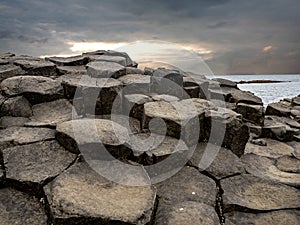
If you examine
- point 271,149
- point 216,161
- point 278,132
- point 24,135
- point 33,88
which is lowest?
point 271,149

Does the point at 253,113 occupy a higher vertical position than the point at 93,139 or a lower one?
lower

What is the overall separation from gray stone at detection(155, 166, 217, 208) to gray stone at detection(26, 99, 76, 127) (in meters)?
1.68

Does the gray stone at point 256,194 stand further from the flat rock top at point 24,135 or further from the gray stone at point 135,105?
the flat rock top at point 24,135

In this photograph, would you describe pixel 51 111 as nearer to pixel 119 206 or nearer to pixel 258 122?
pixel 119 206

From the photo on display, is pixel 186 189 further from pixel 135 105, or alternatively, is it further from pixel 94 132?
pixel 135 105

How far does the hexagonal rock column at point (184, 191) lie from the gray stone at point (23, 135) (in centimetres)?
151

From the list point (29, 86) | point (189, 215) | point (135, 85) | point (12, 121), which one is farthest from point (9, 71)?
point (189, 215)

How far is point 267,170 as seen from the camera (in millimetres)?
3893

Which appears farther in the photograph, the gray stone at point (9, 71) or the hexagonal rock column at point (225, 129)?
the gray stone at point (9, 71)

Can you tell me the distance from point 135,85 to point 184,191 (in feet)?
7.12

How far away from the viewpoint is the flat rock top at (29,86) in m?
3.97

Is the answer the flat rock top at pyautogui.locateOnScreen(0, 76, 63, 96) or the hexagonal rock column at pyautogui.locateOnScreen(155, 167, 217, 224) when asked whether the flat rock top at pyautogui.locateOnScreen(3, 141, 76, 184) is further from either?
the flat rock top at pyautogui.locateOnScreen(0, 76, 63, 96)

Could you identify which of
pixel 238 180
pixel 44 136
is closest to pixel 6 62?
pixel 44 136

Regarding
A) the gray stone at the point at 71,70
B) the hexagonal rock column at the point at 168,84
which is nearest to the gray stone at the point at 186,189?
the hexagonal rock column at the point at 168,84
